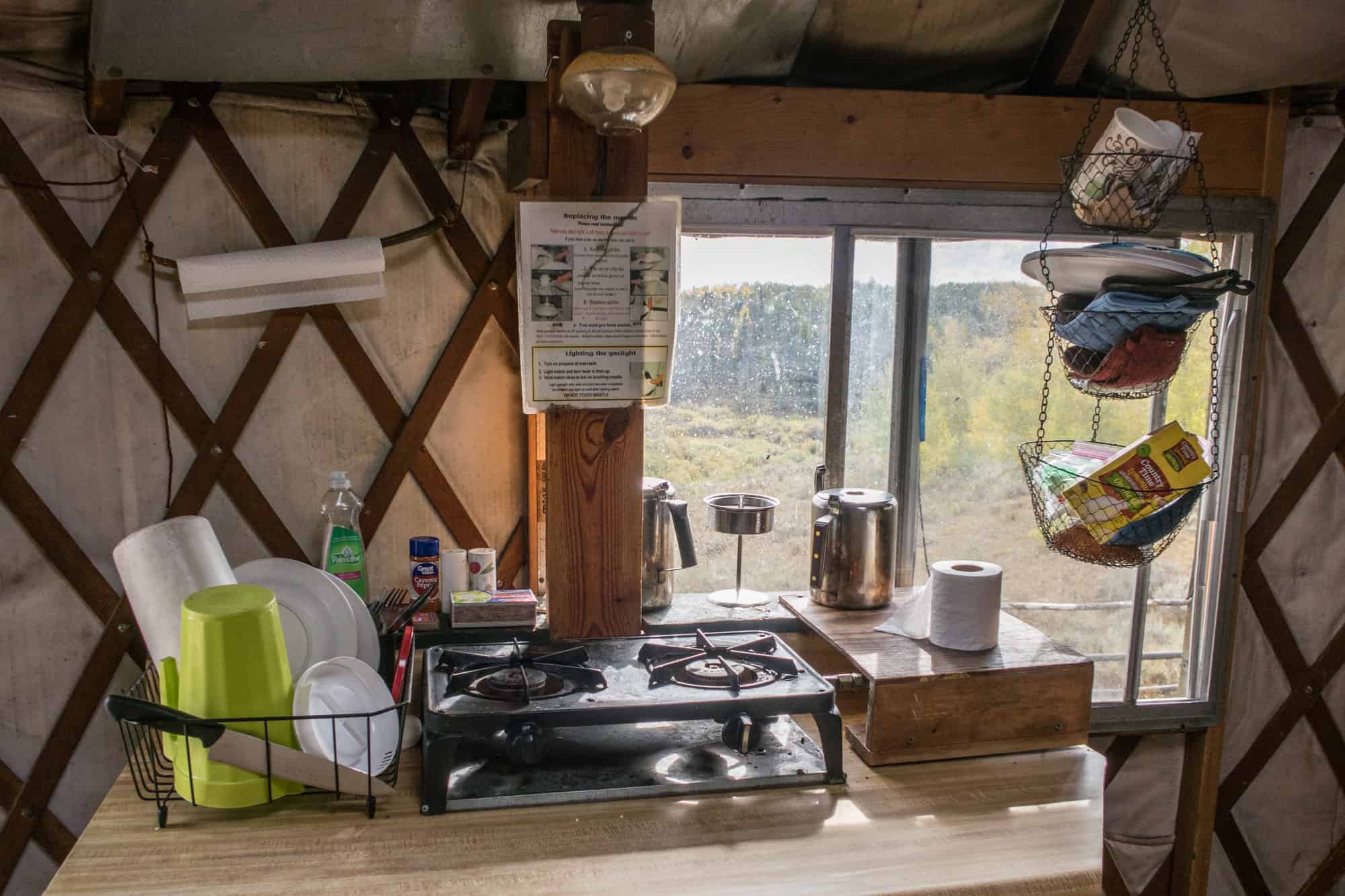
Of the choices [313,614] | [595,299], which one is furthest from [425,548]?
[595,299]

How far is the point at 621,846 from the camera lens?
1141mm

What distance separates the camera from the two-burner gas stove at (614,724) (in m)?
1.21

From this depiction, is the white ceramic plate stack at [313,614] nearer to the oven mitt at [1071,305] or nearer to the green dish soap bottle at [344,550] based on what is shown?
the green dish soap bottle at [344,550]

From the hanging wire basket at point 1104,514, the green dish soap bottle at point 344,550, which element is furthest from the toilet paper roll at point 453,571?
the hanging wire basket at point 1104,514

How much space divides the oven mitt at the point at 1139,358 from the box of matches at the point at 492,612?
3.08ft

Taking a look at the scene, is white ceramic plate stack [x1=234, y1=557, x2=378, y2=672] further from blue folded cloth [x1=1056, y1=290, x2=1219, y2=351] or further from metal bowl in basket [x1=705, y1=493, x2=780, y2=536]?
blue folded cloth [x1=1056, y1=290, x2=1219, y2=351]

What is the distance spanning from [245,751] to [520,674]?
36 cm

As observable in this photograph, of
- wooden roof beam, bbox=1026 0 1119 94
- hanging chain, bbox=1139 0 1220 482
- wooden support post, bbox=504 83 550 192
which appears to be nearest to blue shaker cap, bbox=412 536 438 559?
wooden support post, bbox=504 83 550 192

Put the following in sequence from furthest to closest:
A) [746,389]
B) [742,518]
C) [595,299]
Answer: [746,389], [742,518], [595,299]

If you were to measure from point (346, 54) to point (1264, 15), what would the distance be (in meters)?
1.57

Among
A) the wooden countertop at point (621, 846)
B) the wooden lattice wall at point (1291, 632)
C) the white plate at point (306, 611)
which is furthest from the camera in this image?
the wooden lattice wall at point (1291, 632)

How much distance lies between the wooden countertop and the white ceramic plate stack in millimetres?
241

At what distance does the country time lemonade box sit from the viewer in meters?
1.34

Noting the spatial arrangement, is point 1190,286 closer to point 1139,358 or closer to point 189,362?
point 1139,358
